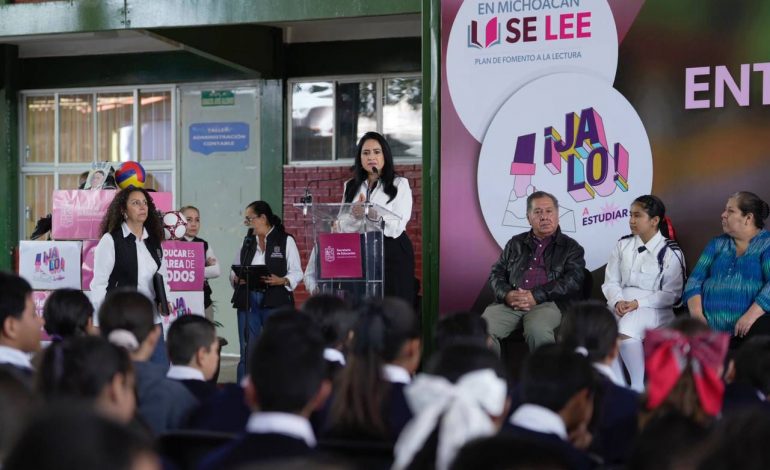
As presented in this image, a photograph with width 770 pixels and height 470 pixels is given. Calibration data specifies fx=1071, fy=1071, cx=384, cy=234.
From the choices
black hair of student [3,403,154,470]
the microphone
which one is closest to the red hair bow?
black hair of student [3,403,154,470]

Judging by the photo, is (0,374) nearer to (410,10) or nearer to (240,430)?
(240,430)

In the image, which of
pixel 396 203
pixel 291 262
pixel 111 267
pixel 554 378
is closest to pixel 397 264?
pixel 396 203

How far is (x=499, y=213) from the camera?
6.91 meters

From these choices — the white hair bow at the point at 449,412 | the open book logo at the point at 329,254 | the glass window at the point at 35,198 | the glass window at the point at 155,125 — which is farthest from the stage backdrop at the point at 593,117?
the glass window at the point at 35,198

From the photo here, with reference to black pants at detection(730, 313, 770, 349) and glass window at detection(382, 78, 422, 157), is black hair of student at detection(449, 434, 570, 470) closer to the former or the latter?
black pants at detection(730, 313, 770, 349)

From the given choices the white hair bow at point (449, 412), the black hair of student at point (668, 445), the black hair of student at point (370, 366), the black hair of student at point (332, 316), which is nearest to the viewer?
the black hair of student at point (668, 445)

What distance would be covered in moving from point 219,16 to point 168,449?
5705mm

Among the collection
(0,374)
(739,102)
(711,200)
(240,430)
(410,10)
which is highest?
(410,10)

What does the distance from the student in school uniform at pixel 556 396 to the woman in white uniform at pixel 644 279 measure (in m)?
3.25

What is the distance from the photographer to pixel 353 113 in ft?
34.5

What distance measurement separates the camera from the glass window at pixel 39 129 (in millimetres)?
11625

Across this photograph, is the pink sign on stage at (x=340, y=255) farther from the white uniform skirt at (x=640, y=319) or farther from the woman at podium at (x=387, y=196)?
the white uniform skirt at (x=640, y=319)

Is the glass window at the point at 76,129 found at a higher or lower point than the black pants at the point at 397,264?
higher

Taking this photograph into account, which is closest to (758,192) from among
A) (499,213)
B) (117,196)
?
(499,213)
